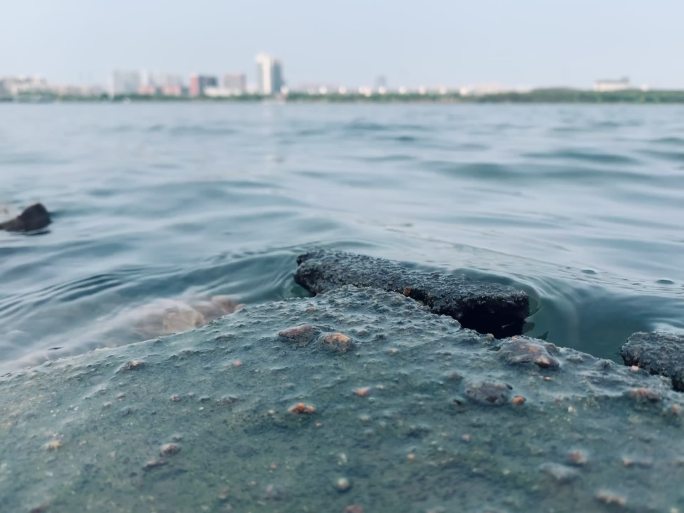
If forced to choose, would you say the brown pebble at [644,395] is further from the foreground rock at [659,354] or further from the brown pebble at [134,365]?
the brown pebble at [134,365]

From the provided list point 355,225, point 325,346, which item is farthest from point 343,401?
point 355,225

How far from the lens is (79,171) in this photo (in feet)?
50.1


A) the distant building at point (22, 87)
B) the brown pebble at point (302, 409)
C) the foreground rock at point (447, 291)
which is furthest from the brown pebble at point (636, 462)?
the distant building at point (22, 87)

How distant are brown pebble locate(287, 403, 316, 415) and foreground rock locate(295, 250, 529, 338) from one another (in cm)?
152

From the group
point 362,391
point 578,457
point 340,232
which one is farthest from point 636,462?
Answer: point 340,232

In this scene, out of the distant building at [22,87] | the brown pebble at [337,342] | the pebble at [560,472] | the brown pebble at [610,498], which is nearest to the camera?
the brown pebble at [610,498]

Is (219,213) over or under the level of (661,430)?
under

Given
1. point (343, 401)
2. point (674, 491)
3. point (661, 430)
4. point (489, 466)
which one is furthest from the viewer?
point (343, 401)

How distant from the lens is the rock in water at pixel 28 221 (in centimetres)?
827

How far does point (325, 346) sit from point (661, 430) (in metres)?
1.53

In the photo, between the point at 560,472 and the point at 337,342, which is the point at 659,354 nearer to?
the point at 560,472

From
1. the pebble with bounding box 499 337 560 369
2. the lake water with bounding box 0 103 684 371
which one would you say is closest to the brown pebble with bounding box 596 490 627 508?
the pebble with bounding box 499 337 560 369

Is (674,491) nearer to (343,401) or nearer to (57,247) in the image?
(343,401)

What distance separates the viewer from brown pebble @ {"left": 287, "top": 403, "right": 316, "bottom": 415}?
9.08 ft
